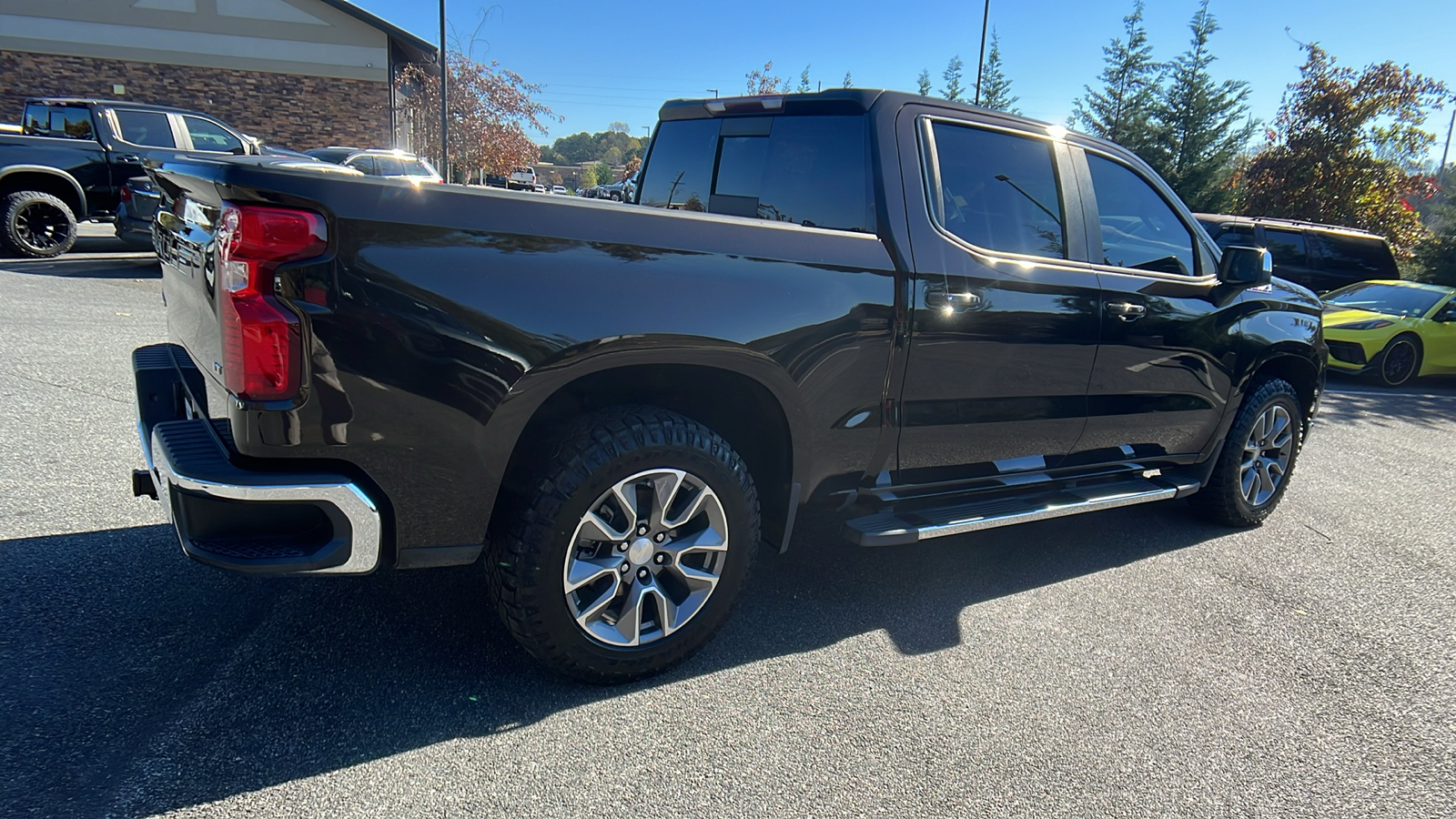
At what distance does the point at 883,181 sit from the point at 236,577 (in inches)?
110

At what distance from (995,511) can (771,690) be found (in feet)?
4.06

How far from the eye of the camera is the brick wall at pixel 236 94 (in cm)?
2434

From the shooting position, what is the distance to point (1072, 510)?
3752 millimetres

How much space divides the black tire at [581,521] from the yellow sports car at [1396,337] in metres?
10.5

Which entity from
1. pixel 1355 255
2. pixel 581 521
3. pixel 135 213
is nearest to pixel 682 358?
pixel 581 521

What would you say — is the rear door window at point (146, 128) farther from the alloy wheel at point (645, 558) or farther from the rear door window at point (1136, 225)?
the rear door window at point (1136, 225)

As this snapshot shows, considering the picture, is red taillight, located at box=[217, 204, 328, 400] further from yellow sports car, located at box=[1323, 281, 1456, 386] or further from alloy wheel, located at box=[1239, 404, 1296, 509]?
yellow sports car, located at box=[1323, 281, 1456, 386]

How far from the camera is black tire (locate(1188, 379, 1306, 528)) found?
4660mm

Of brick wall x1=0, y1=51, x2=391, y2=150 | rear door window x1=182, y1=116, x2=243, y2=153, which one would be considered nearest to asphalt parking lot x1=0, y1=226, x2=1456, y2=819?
rear door window x1=182, y1=116, x2=243, y2=153

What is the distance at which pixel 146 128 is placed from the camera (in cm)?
1135

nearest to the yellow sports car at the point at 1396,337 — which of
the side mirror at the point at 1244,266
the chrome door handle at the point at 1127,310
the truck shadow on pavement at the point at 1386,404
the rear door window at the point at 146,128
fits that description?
the truck shadow on pavement at the point at 1386,404

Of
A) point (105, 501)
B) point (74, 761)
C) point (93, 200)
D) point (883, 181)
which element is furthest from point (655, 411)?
point (93, 200)

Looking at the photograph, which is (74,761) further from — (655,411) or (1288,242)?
(1288,242)

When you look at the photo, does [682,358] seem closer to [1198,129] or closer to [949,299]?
[949,299]
